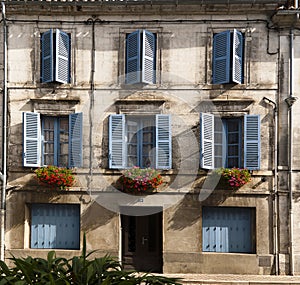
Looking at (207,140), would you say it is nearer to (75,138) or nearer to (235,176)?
(235,176)

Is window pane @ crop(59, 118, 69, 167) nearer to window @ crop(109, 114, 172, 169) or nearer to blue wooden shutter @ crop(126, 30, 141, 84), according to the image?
window @ crop(109, 114, 172, 169)

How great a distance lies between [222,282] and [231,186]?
2.70 metres

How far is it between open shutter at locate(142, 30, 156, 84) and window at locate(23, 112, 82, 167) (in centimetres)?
238

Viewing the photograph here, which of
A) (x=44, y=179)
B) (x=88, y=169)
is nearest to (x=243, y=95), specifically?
(x=88, y=169)

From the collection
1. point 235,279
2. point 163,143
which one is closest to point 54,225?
point 163,143

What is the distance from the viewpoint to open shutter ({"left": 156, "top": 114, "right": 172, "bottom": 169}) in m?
12.2

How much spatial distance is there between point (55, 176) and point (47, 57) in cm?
365

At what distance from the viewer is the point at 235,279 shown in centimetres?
1145

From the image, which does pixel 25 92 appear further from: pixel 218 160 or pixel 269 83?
pixel 269 83

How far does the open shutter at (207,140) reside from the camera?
39.6ft

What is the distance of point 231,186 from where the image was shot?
1188 centimetres

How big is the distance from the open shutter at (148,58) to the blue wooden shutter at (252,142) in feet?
10.4

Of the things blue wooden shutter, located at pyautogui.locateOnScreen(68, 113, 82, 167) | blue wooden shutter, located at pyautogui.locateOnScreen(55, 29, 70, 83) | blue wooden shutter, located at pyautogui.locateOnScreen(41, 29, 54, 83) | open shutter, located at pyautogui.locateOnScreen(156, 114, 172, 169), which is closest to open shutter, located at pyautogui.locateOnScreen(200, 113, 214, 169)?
open shutter, located at pyautogui.locateOnScreen(156, 114, 172, 169)

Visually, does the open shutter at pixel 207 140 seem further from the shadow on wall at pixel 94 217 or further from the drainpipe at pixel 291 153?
the shadow on wall at pixel 94 217
